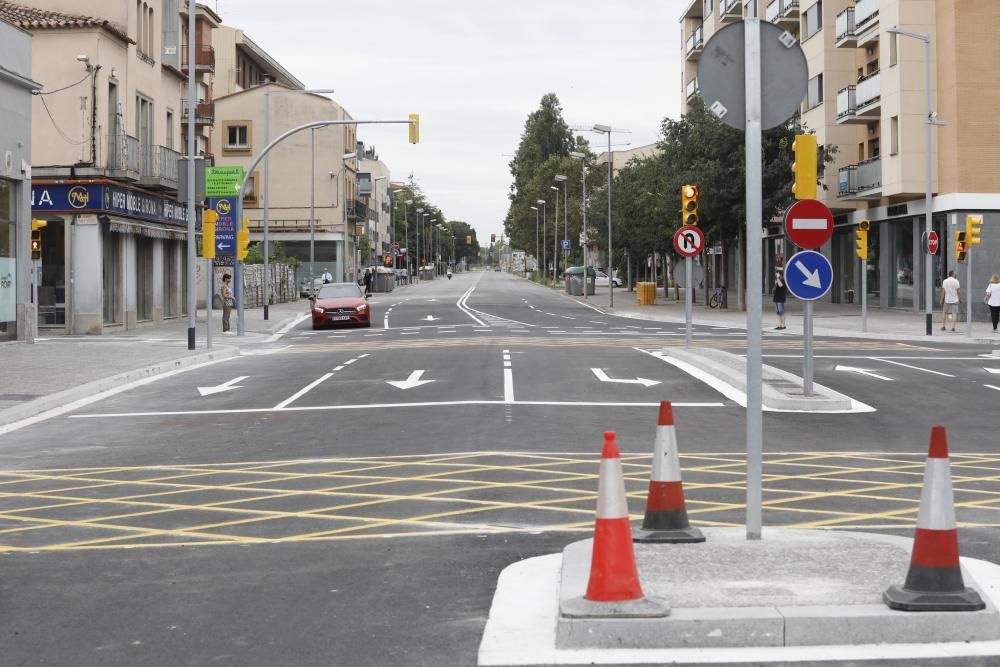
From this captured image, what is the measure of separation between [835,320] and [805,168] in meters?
30.5

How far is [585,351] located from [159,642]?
21188mm

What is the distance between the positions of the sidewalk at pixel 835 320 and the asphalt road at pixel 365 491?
478 inches

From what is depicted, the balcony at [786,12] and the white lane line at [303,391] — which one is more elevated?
the balcony at [786,12]

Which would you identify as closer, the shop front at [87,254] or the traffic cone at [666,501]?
the traffic cone at [666,501]

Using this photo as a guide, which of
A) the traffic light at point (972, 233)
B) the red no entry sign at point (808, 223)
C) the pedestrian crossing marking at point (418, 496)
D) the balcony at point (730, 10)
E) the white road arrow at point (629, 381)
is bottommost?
the pedestrian crossing marking at point (418, 496)

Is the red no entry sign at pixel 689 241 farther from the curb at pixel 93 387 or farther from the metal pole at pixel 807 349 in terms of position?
the curb at pixel 93 387

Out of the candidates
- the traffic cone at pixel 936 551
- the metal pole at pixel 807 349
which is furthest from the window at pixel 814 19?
the traffic cone at pixel 936 551

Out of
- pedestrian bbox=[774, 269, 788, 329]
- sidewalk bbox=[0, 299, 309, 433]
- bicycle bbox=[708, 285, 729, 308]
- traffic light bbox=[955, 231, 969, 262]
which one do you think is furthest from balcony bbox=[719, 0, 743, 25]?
sidewalk bbox=[0, 299, 309, 433]

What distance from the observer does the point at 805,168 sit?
1320 centimetres

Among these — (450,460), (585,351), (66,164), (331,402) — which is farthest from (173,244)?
(450,460)

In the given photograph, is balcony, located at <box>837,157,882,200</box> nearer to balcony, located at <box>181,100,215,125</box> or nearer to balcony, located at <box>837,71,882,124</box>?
balcony, located at <box>837,71,882,124</box>

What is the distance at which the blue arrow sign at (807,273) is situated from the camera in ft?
38.5

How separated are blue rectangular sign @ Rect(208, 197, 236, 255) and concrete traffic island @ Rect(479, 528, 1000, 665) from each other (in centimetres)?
3050

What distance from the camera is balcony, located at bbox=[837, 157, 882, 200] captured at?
46875 millimetres
